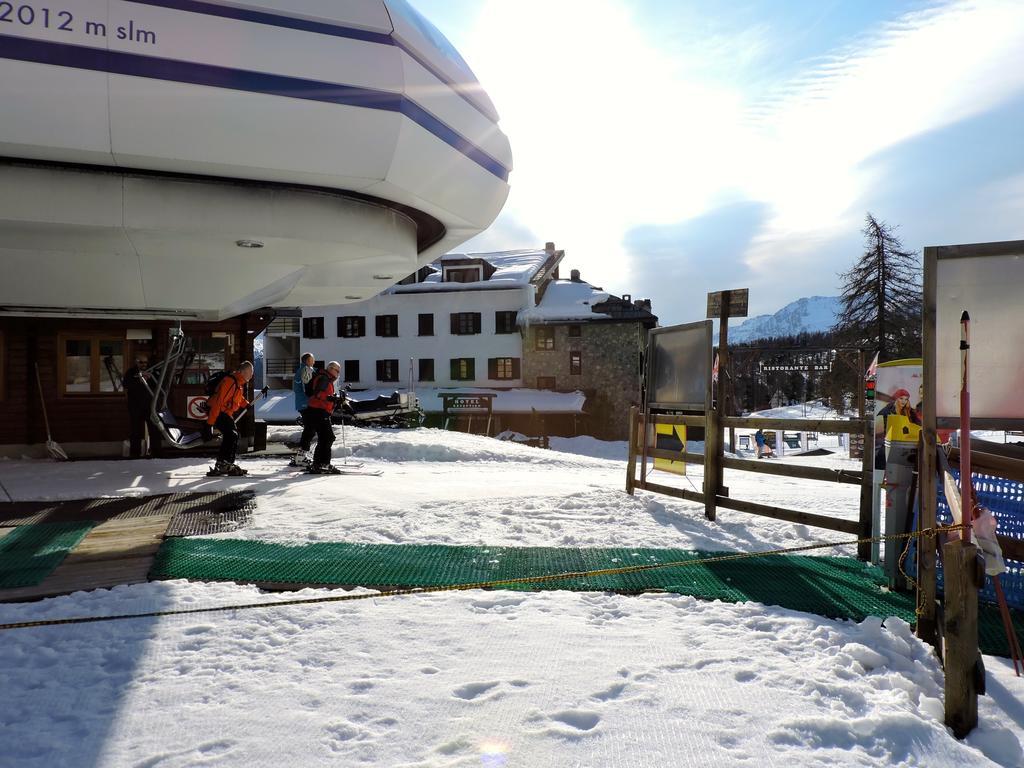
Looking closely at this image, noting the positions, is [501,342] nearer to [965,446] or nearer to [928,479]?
[928,479]

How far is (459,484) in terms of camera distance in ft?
29.3

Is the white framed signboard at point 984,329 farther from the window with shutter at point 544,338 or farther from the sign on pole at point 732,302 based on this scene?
the window with shutter at point 544,338

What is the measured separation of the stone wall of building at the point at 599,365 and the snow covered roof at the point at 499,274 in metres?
3.27

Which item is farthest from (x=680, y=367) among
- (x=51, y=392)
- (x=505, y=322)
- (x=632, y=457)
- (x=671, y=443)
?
(x=505, y=322)

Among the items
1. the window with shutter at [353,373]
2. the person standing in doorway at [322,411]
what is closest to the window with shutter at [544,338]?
the window with shutter at [353,373]

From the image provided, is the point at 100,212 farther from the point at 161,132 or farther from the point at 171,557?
the point at 171,557

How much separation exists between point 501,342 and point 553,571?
32643 mm

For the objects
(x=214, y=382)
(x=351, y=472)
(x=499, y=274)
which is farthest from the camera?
(x=499, y=274)

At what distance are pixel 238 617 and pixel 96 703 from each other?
104 cm

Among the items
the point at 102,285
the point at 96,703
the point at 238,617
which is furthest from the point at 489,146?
the point at 96,703

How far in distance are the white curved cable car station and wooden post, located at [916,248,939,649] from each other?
5304mm

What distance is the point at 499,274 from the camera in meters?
39.1

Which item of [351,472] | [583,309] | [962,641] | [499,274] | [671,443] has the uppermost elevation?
[499,274]

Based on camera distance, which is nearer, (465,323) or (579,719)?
(579,719)
